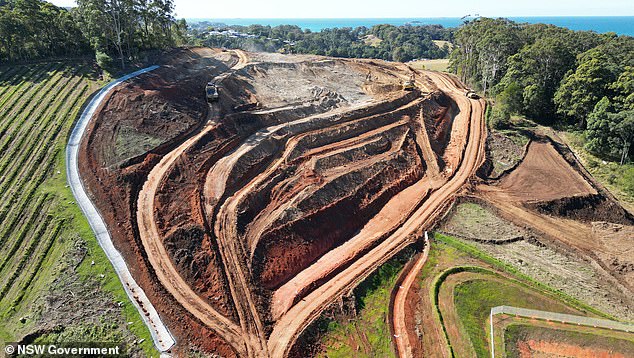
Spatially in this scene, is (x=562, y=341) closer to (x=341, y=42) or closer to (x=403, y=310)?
(x=403, y=310)

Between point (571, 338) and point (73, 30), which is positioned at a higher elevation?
point (73, 30)

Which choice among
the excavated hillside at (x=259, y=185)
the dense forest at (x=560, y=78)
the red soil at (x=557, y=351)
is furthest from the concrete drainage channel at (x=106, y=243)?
the dense forest at (x=560, y=78)

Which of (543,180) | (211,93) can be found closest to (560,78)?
(543,180)

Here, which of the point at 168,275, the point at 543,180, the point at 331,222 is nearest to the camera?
the point at 168,275

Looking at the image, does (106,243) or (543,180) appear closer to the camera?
(106,243)

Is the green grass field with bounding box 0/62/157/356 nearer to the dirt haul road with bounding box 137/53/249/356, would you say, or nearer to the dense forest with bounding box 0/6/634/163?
the dirt haul road with bounding box 137/53/249/356

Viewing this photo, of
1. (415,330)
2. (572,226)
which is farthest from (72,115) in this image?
(572,226)

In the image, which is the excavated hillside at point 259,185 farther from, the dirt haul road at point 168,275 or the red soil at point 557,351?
the red soil at point 557,351
